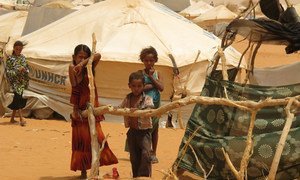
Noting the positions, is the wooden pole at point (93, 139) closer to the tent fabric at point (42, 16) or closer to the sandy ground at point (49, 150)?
Result: the sandy ground at point (49, 150)

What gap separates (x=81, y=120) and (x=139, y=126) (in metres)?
0.64

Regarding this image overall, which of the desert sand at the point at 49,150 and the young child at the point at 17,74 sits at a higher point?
the young child at the point at 17,74

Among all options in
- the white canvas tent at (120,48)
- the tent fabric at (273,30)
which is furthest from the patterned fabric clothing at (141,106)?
the white canvas tent at (120,48)

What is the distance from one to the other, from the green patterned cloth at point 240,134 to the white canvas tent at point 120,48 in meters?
4.84

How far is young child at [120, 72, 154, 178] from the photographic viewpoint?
5895 millimetres

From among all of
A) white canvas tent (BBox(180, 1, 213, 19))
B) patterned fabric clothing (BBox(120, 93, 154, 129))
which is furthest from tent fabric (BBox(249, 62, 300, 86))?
white canvas tent (BBox(180, 1, 213, 19))

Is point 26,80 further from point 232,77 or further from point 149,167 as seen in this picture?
point 149,167

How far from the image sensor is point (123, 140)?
9602 millimetres

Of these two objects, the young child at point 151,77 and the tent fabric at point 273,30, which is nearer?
the tent fabric at point 273,30

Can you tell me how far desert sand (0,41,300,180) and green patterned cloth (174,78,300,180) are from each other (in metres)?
0.71

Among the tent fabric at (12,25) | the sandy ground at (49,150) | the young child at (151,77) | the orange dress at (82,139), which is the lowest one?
the sandy ground at (49,150)

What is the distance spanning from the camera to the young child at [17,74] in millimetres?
10094

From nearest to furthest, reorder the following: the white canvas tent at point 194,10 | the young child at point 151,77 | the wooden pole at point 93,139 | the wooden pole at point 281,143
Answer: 1. the wooden pole at point 281,143
2. the wooden pole at point 93,139
3. the young child at point 151,77
4. the white canvas tent at point 194,10

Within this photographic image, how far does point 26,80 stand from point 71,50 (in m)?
1.54
